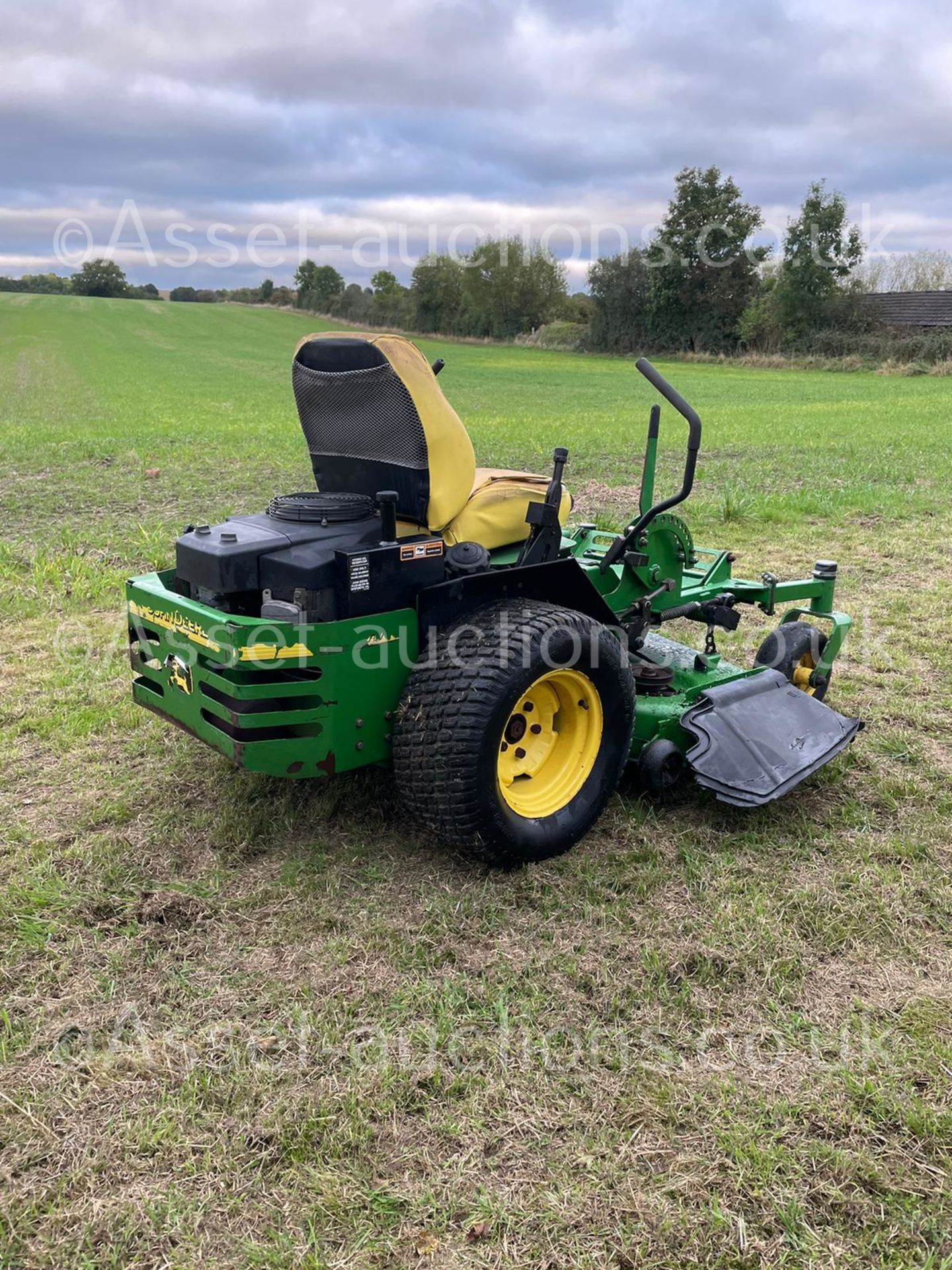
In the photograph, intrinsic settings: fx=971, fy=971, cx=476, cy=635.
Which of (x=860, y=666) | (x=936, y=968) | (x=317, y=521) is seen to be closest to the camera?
(x=936, y=968)

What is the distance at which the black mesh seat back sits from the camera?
3402 mm

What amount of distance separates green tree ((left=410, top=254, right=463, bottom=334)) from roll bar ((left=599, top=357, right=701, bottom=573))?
5667 cm

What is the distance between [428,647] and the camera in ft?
11.0

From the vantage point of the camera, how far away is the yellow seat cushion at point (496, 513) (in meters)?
3.61

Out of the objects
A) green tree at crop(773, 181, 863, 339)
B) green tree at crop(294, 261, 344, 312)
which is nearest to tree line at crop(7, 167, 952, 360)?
green tree at crop(773, 181, 863, 339)

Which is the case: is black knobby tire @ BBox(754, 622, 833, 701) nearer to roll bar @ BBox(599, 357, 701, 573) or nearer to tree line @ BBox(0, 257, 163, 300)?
roll bar @ BBox(599, 357, 701, 573)

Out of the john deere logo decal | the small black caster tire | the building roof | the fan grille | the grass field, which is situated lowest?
the grass field

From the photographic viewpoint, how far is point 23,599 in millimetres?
6332

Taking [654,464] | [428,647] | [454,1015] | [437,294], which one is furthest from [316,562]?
[437,294]

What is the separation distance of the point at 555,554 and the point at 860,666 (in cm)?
251

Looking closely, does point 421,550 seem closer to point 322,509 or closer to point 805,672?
point 322,509

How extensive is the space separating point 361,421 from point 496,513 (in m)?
0.61

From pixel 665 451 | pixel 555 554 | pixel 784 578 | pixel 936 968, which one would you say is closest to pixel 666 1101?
pixel 936 968

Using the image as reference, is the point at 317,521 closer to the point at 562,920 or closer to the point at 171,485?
the point at 562,920
